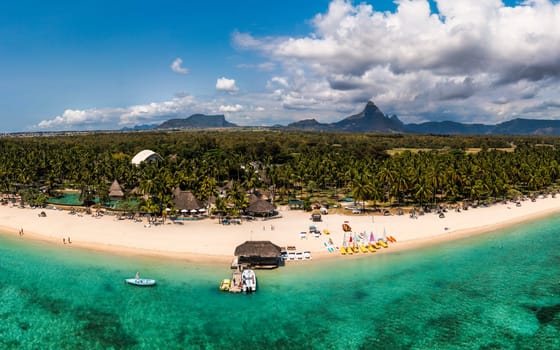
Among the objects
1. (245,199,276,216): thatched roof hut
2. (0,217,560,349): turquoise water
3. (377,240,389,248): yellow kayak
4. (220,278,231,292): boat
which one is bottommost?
(0,217,560,349): turquoise water

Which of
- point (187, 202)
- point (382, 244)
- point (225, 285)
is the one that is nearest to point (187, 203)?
point (187, 202)

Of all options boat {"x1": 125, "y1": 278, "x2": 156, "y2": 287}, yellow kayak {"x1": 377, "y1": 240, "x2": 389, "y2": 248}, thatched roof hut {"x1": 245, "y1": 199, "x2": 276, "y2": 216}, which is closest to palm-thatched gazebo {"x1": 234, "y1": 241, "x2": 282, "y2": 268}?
boat {"x1": 125, "y1": 278, "x2": 156, "y2": 287}

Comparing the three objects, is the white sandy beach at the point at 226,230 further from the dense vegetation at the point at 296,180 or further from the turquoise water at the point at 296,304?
the dense vegetation at the point at 296,180

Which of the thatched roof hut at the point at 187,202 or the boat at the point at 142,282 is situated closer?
the boat at the point at 142,282

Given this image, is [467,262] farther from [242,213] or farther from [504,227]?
[242,213]

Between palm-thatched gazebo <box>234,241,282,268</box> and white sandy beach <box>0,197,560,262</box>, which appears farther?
white sandy beach <box>0,197,560,262</box>

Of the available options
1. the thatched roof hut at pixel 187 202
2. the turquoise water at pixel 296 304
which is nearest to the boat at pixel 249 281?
the turquoise water at pixel 296 304

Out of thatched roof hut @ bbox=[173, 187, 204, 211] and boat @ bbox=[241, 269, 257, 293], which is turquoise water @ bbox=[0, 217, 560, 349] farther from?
thatched roof hut @ bbox=[173, 187, 204, 211]
